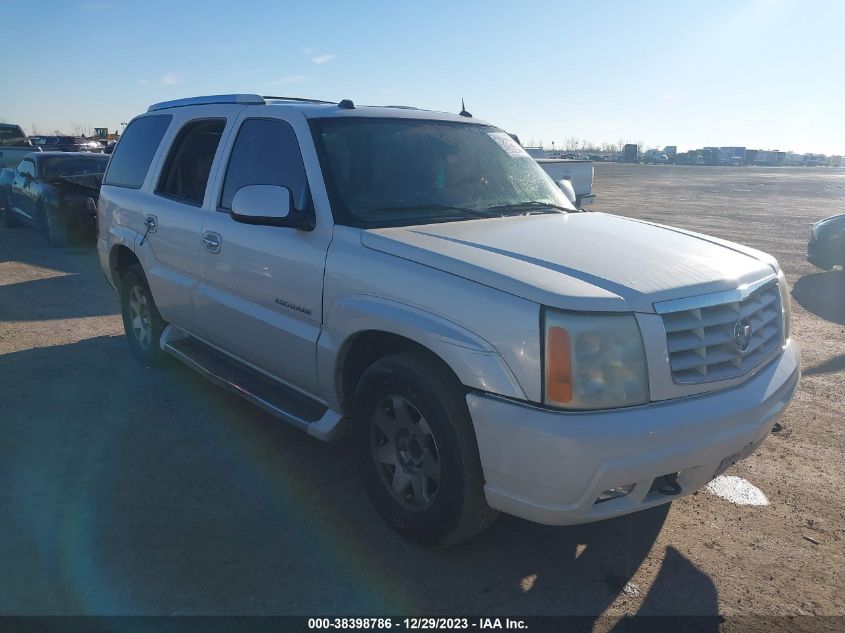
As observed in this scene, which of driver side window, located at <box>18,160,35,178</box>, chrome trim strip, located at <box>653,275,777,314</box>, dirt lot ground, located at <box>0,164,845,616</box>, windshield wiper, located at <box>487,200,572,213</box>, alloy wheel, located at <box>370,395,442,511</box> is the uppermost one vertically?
driver side window, located at <box>18,160,35,178</box>

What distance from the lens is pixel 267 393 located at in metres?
3.98

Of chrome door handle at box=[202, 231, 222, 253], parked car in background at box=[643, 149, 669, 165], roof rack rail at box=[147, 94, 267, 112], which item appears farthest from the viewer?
parked car in background at box=[643, 149, 669, 165]

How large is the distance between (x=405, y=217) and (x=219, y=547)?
184 cm

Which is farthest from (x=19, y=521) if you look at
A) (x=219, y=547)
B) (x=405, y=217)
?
(x=405, y=217)

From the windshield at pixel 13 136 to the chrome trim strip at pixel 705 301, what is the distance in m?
Answer: 24.4

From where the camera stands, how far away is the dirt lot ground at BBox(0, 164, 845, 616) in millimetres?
2914

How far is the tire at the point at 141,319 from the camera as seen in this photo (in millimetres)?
5473

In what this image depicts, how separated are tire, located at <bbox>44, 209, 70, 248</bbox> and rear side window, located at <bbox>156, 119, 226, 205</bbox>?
8.06m

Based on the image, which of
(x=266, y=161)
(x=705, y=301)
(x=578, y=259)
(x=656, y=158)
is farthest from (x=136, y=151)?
(x=656, y=158)

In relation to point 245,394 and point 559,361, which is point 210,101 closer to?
point 245,394

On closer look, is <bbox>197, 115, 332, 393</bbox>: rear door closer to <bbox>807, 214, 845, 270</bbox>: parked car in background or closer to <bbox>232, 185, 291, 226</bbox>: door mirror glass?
<bbox>232, 185, 291, 226</bbox>: door mirror glass

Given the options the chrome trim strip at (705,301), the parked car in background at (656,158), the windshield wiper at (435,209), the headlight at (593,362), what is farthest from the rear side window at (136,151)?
the parked car in background at (656,158)

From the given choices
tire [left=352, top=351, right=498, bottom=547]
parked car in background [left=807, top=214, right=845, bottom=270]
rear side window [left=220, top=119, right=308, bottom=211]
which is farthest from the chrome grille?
parked car in background [left=807, top=214, right=845, bottom=270]

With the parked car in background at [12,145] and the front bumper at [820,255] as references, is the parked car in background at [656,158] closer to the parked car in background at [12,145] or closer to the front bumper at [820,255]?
the parked car in background at [12,145]
